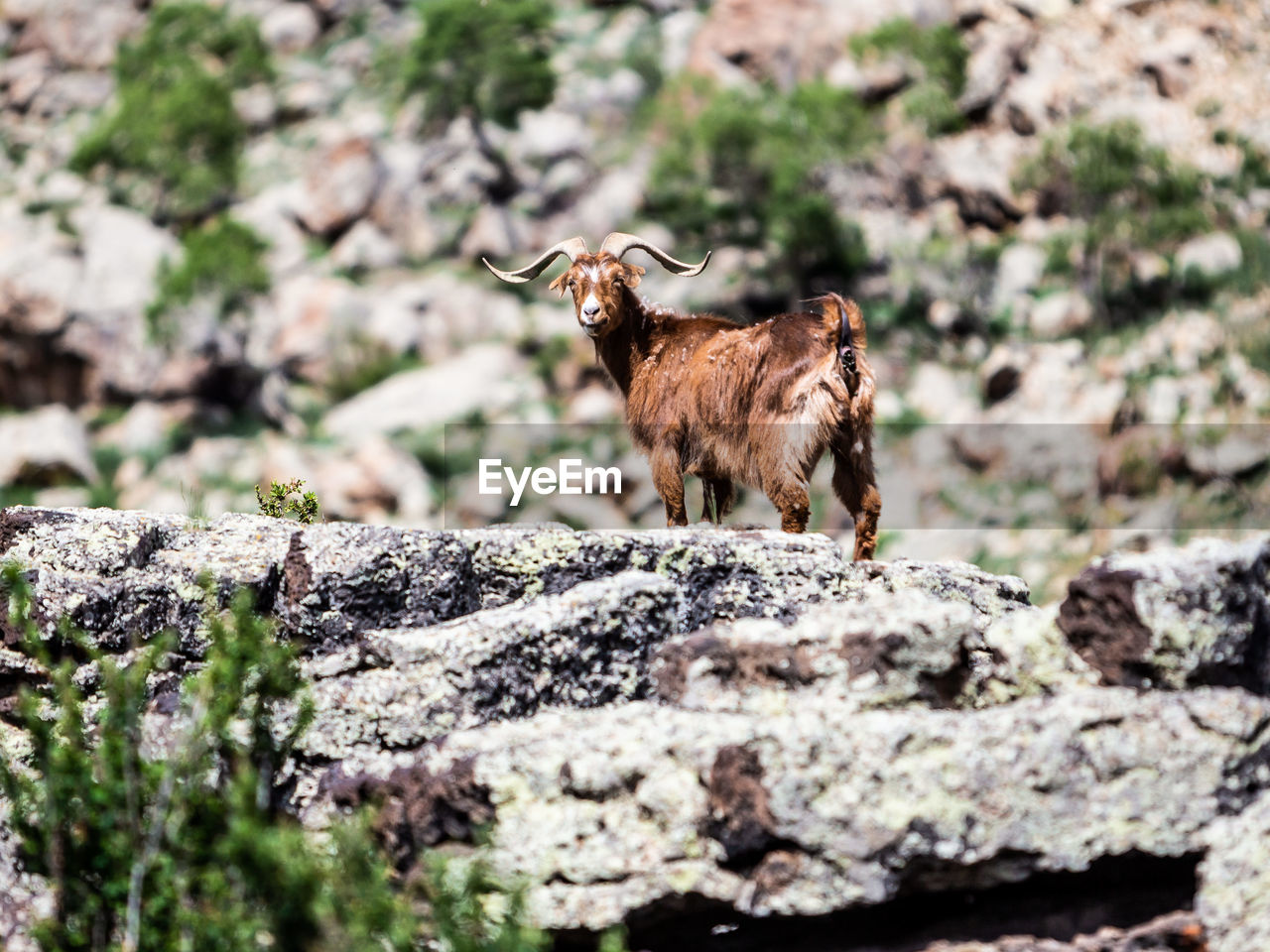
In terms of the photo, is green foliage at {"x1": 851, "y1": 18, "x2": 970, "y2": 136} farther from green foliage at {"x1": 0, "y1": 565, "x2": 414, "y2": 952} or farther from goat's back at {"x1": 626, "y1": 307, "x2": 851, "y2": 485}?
green foliage at {"x1": 0, "y1": 565, "x2": 414, "y2": 952}

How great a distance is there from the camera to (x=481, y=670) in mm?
6906

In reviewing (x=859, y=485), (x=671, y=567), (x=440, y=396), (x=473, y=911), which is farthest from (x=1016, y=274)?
(x=473, y=911)

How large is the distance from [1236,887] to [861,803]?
4.66 feet

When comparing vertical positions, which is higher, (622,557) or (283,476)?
(283,476)

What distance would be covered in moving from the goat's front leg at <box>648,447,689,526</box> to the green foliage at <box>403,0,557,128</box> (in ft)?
145

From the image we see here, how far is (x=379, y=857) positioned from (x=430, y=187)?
153ft

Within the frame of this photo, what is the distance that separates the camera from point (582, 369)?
43.6 m

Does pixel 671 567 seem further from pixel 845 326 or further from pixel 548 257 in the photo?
pixel 548 257

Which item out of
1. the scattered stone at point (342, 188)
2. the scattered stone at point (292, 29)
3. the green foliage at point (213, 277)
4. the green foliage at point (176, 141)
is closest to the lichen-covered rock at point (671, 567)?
the green foliage at point (213, 277)

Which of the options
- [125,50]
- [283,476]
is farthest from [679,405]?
[125,50]

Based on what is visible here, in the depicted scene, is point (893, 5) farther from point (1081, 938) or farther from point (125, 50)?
point (1081, 938)

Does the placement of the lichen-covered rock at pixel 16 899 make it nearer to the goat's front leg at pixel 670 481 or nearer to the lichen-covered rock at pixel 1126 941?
the lichen-covered rock at pixel 1126 941

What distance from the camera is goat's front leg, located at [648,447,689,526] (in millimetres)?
10266

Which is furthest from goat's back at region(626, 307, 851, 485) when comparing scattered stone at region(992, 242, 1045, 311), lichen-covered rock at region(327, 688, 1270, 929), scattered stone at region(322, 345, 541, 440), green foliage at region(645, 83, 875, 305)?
green foliage at region(645, 83, 875, 305)
